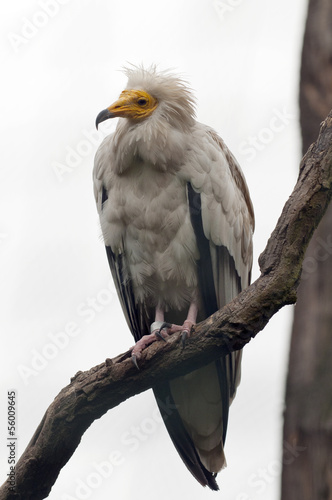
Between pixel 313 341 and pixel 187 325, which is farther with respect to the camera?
pixel 313 341

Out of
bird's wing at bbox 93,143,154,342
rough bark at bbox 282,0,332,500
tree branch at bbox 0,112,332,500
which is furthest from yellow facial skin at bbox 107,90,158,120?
rough bark at bbox 282,0,332,500

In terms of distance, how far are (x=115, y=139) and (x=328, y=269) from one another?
2.98 metres

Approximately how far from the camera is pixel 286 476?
271 inches

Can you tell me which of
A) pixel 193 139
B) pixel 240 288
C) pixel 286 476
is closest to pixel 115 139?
pixel 193 139

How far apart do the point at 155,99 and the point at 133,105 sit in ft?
0.81

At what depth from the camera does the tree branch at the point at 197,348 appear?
12.9 feet

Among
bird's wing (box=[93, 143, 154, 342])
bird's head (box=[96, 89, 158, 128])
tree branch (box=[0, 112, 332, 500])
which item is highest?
bird's head (box=[96, 89, 158, 128])

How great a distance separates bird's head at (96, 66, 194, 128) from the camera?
5500 millimetres

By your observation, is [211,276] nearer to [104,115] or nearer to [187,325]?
[187,325]

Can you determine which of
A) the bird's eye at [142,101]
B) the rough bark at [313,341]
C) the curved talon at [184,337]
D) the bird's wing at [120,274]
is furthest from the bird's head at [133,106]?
the rough bark at [313,341]

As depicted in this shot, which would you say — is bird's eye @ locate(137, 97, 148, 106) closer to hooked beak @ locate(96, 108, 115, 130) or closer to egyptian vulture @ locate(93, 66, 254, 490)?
egyptian vulture @ locate(93, 66, 254, 490)

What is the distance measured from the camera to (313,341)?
7.17 metres

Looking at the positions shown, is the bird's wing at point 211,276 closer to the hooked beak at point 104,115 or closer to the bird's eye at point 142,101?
the bird's eye at point 142,101

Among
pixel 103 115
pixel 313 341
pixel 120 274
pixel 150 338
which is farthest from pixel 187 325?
pixel 313 341
